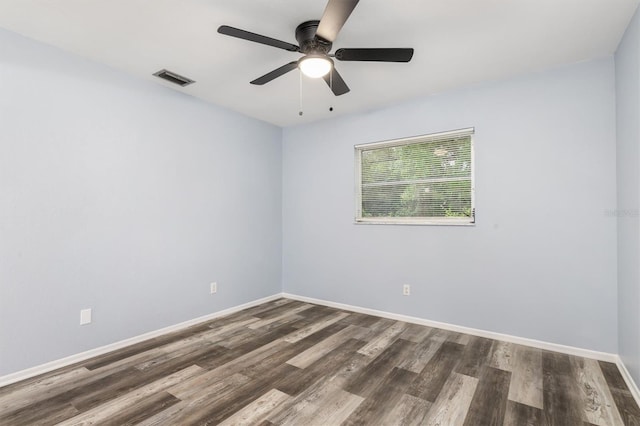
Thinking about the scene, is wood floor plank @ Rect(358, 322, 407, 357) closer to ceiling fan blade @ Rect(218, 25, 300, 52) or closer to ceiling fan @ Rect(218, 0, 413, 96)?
ceiling fan @ Rect(218, 0, 413, 96)

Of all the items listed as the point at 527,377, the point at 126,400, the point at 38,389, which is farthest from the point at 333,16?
the point at 38,389

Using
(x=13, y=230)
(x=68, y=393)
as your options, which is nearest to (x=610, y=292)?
(x=68, y=393)

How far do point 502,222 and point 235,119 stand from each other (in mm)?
3213

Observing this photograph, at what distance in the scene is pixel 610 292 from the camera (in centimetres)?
252

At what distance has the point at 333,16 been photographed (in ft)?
5.44

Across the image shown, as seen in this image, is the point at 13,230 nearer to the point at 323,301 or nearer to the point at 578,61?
the point at 323,301

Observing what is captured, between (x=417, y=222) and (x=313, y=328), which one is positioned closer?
(x=313, y=328)

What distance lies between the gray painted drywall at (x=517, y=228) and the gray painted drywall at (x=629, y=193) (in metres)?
0.15

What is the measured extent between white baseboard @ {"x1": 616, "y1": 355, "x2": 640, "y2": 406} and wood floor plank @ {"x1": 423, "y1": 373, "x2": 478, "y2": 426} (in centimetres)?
94

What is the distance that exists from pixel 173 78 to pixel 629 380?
438 centimetres

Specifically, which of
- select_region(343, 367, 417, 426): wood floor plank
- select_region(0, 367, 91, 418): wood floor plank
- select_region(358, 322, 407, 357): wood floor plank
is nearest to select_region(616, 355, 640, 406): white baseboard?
select_region(343, 367, 417, 426): wood floor plank

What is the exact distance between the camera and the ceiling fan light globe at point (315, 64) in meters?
2.05

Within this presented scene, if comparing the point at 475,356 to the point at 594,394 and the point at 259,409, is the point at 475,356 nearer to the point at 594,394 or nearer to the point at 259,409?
the point at 594,394

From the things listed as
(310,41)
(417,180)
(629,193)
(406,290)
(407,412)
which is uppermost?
(310,41)
